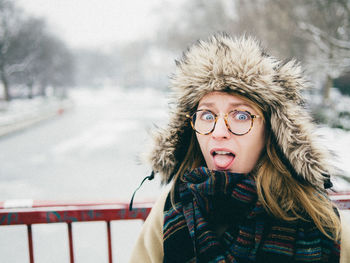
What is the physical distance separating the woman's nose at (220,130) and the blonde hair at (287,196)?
0.44 ft

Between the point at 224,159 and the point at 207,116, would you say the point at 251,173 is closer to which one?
the point at 224,159

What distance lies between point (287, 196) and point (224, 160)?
0.30 meters

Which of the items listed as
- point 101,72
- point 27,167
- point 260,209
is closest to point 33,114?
point 27,167

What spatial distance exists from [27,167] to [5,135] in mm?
5292

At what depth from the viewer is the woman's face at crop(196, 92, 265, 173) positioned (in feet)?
3.78

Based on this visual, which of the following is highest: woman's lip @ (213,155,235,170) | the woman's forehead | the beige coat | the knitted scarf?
the woman's forehead

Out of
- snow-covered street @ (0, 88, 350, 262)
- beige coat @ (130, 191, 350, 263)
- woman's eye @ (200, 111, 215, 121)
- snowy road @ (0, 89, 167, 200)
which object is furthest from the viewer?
snowy road @ (0, 89, 167, 200)

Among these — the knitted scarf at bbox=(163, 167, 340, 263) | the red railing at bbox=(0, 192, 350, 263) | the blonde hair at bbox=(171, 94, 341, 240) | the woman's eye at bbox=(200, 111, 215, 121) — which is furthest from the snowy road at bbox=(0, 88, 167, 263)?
the blonde hair at bbox=(171, 94, 341, 240)

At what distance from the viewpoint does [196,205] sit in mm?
1213

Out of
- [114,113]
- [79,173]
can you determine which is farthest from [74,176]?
[114,113]

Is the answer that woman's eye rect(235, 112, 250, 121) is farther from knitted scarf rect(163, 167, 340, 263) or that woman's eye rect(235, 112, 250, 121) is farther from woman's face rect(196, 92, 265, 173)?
knitted scarf rect(163, 167, 340, 263)

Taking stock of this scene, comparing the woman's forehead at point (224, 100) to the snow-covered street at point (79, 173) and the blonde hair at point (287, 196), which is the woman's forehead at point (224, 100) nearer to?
the blonde hair at point (287, 196)

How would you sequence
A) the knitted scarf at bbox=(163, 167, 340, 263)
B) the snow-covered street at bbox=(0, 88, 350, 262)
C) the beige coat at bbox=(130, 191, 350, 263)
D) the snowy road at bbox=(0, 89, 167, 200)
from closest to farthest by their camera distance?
1. the knitted scarf at bbox=(163, 167, 340, 263)
2. the beige coat at bbox=(130, 191, 350, 263)
3. the snow-covered street at bbox=(0, 88, 350, 262)
4. the snowy road at bbox=(0, 89, 167, 200)

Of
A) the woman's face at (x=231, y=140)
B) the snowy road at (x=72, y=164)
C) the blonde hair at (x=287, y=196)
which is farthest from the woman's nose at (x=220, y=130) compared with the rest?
the snowy road at (x=72, y=164)
